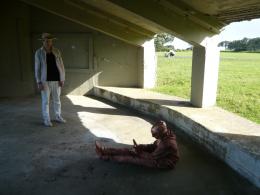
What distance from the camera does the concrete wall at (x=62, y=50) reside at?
843 cm

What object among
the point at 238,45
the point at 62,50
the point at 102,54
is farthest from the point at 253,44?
the point at 62,50

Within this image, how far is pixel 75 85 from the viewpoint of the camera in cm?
891

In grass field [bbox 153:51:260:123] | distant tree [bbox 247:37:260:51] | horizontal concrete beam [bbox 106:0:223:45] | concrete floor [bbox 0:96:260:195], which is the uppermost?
distant tree [bbox 247:37:260:51]

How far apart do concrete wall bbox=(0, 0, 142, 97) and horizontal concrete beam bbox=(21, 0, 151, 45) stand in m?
0.61

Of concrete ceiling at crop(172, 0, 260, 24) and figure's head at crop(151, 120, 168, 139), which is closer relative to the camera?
figure's head at crop(151, 120, 168, 139)

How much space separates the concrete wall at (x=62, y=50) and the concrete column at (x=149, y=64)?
0.83 ft

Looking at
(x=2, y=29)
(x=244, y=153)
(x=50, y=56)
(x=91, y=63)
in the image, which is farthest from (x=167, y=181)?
(x=2, y=29)

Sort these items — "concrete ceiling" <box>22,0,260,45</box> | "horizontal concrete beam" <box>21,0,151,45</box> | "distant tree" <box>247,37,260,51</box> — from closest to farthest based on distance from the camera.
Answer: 1. "concrete ceiling" <box>22,0,260,45</box>
2. "horizontal concrete beam" <box>21,0,151,45</box>
3. "distant tree" <box>247,37,260,51</box>

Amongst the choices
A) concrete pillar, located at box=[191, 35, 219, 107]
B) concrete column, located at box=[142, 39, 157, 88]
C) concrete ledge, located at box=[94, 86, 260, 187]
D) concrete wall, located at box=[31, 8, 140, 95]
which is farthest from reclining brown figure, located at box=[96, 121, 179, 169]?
concrete wall, located at box=[31, 8, 140, 95]

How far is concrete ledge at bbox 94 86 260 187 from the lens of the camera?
348cm

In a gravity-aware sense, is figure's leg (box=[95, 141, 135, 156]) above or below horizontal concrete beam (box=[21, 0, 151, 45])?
below

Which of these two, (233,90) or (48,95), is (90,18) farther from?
(233,90)

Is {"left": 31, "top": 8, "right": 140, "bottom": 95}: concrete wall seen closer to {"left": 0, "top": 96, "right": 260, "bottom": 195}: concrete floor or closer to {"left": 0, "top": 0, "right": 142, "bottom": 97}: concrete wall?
{"left": 0, "top": 0, "right": 142, "bottom": 97}: concrete wall

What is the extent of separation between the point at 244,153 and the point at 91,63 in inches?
235
